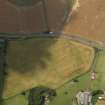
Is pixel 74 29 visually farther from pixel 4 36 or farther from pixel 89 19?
pixel 4 36

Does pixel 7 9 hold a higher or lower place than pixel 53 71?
higher

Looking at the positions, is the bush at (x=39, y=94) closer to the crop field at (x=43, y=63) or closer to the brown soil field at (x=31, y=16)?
the crop field at (x=43, y=63)

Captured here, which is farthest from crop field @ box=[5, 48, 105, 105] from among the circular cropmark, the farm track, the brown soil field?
the circular cropmark

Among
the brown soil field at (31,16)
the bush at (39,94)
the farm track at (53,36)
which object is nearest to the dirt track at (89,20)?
the farm track at (53,36)

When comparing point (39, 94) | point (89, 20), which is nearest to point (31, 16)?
point (89, 20)

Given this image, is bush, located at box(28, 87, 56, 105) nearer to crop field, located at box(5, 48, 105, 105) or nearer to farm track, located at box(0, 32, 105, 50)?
crop field, located at box(5, 48, 105, 105)

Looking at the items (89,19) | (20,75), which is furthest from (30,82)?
(89,19)
